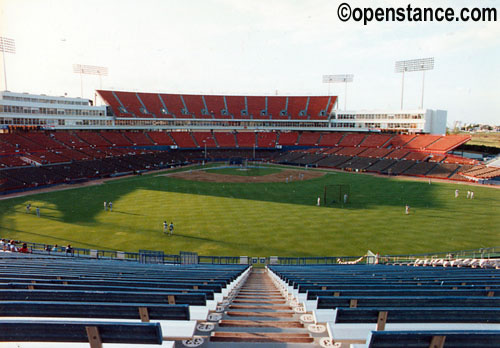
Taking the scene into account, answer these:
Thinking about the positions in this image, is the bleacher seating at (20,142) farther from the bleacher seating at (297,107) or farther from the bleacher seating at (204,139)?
the bleacher seating at (297,107)

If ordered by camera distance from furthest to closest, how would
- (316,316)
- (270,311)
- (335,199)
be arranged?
(335,199)
(270,311)
(316,316)

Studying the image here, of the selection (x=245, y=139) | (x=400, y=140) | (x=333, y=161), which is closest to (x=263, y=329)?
(x=333, y=161)

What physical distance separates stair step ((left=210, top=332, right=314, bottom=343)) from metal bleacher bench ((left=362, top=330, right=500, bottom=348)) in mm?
1983

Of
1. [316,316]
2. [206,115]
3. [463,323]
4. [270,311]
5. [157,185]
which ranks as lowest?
[157,185]

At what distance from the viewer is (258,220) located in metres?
31.6

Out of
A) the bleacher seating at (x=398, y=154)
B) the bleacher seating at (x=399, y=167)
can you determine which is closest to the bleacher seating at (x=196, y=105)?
the bleacher seating at (x=398, y=154)

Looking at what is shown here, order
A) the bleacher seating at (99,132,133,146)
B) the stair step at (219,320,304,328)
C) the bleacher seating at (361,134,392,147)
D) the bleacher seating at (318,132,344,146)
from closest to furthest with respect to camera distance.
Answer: the stair step at (219,320,304,328) < the bleacher seating at (99,132,133,146) < the bleacher seating at (361,134,392,147) < the bleacher seating at (318,132,344,146)

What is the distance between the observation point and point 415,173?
6097 centimetres

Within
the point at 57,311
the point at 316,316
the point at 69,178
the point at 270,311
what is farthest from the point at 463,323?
the point at 69,178

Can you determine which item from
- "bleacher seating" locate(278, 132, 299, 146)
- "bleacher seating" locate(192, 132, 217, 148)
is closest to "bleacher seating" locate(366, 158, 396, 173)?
"bleacher seating" locate(278, 132, 299, 146)

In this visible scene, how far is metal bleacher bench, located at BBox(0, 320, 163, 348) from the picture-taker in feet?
10.3

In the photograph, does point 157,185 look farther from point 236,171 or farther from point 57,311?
point 57,311

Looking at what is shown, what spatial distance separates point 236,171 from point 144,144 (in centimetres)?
3004

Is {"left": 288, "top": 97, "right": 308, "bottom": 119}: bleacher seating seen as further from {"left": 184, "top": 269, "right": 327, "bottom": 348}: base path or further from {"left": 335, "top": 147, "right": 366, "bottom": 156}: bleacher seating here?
{"left": 184, "top": 269, "right": 327, "bottom": 348}: base path
